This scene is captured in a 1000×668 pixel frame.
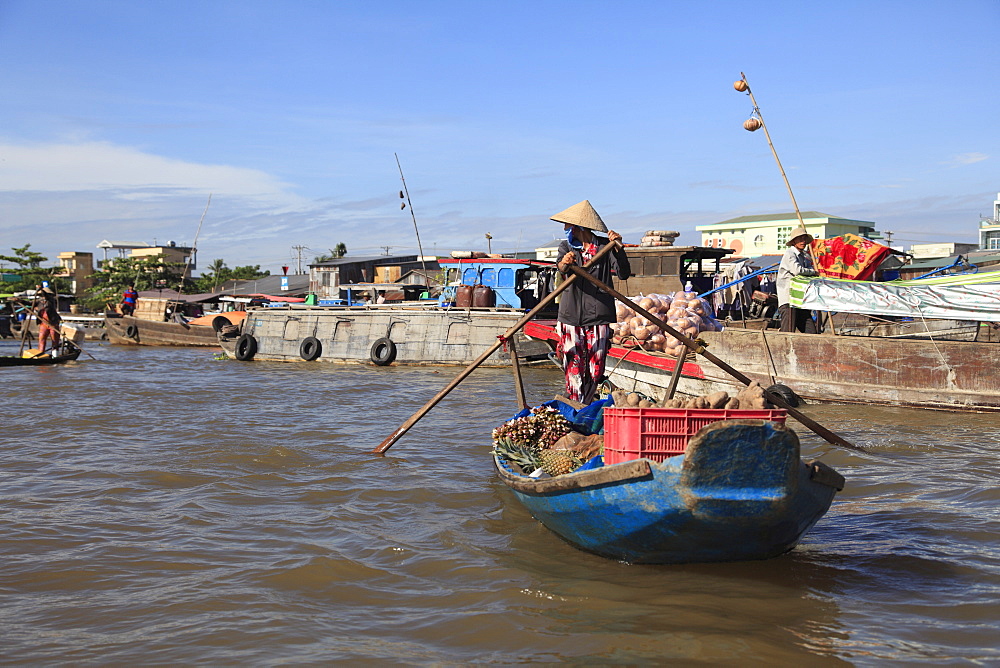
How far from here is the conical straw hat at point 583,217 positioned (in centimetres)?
597

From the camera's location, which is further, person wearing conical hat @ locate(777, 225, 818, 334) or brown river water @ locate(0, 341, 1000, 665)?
person wearing conical hat @ locate(777, 225, 818, 334)

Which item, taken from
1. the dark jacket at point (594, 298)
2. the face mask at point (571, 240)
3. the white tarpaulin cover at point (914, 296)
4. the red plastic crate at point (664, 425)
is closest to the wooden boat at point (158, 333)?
the white tarpaulin cover at point (914, 296)

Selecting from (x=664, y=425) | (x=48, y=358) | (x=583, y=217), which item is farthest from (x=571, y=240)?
(x=48, y=358)

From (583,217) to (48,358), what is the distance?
14.5 m

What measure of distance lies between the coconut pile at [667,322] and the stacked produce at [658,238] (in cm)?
438

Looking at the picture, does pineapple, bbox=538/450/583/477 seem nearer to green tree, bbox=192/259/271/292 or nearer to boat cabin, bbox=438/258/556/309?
boat cabin, bbox=438/258/556/309

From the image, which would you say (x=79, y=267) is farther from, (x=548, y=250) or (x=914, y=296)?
(x=914, y=296)

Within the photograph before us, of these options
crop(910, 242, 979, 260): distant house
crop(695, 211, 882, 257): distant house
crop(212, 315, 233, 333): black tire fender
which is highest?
crop(695, 211, 882, 257): distant house

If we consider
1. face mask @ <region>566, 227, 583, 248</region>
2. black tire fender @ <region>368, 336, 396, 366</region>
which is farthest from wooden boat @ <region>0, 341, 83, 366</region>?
face mask @ <region>566, 227, 583, 248</region>

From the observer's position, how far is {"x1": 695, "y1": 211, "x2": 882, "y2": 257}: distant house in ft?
126

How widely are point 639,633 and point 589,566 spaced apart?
804 millimetres

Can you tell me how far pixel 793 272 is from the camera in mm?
9594

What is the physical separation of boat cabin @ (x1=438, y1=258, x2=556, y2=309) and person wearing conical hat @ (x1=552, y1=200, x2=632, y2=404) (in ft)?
36.2

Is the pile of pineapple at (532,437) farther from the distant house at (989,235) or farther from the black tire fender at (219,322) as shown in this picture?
the distant house at (989,235)
